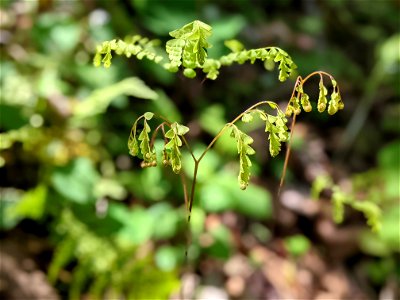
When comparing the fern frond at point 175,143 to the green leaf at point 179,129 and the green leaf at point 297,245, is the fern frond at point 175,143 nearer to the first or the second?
the green leaf at point 179,129

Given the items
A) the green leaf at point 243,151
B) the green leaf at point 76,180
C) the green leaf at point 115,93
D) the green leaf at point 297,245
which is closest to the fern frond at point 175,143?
the green leaf at point 243,151

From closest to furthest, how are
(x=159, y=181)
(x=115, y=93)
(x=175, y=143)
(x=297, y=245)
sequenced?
(x=175, y=143)
(x=115, y=93)
(x=159, y=181)
(x=297, y=245)

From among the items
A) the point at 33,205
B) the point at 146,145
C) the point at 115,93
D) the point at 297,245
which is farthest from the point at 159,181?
the point at 146,145

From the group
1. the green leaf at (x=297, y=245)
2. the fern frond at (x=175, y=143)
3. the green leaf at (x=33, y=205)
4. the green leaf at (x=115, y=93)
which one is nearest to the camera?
the fern frond at (x=175, y=143)

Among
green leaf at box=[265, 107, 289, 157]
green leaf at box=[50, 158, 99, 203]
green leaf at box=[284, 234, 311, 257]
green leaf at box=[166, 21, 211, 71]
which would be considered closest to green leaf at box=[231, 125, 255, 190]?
green leaf at box=[265, 107, 289, 157]

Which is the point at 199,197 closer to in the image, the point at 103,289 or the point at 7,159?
the point at 103,289

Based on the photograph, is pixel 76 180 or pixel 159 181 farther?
pixel 159 181

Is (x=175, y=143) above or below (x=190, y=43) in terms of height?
below

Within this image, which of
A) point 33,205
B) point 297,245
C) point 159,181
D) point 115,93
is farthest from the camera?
point 297,245

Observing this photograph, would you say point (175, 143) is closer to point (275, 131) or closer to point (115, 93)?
point (275, 131)
